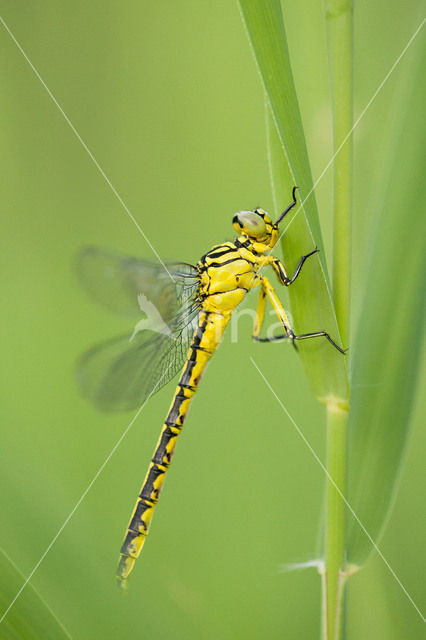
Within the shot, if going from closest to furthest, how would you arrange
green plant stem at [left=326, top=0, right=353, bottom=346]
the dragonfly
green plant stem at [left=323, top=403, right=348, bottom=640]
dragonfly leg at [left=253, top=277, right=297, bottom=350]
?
green plant stem at [left=326, top=0, right=353, bottom=346] → green plant stem at [left=323, top=403, right=348, bottom=640] → dragonfly leg at [left=253, top=277, right=297, bottom=350] → the dragonfly

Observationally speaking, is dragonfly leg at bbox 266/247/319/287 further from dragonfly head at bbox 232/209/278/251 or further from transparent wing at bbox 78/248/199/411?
transparent wing at bbox 78/248/199/411

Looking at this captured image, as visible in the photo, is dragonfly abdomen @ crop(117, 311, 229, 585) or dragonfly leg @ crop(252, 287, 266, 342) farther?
dragonfly leg @ crop(252, 287, 266, 342)

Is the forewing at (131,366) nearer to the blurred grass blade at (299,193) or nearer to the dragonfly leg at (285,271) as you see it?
the dragonfly leg at (285,271)

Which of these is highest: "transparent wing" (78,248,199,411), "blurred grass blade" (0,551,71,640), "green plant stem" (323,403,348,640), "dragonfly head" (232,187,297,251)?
"dragonfly head" (232,187,297,251)

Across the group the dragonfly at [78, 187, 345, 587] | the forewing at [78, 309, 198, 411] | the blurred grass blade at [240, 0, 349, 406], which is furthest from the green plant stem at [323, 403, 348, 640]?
the forewing at [78, 309, 198, 411]

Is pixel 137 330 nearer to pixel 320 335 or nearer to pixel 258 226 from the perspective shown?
pixel 258 226

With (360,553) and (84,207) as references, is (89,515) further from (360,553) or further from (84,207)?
(84,207)
